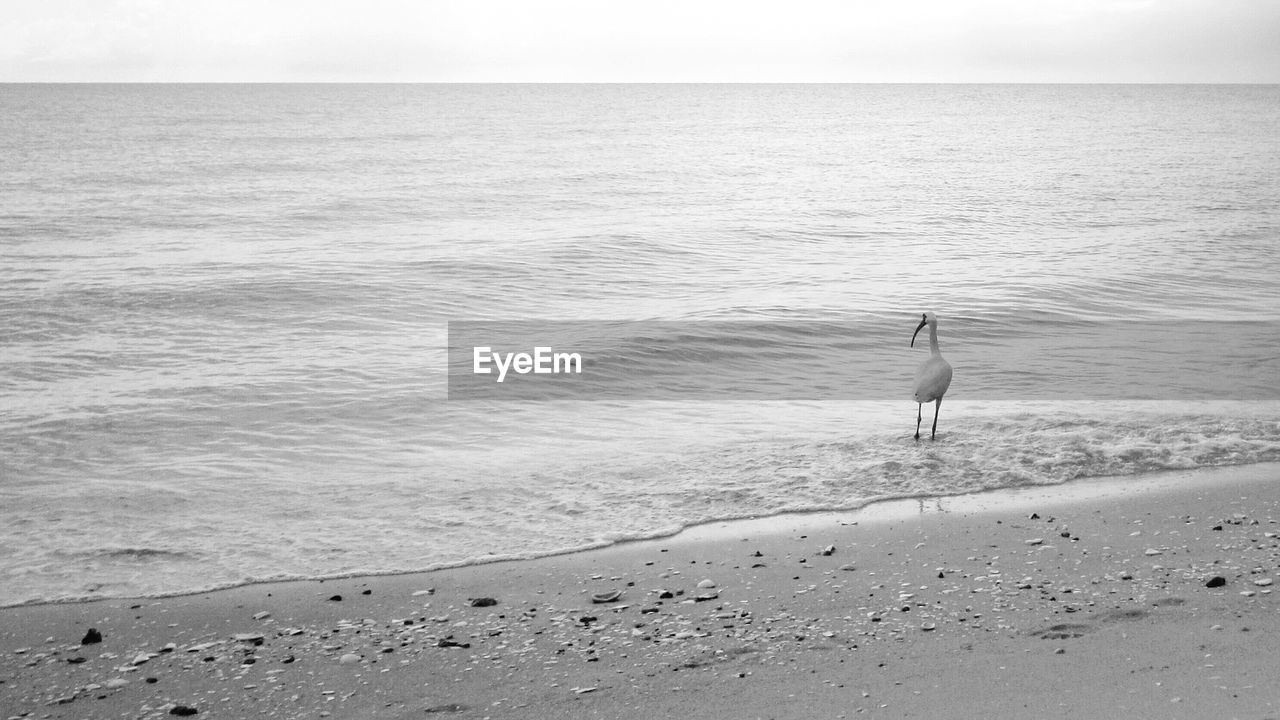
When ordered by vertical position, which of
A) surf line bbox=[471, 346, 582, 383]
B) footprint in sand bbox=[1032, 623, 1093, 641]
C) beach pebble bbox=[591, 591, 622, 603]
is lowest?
beach pebble bbox=[591, 591, 622, 603]

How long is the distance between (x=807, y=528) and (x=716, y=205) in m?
22.8

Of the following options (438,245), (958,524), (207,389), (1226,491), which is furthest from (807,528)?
(438,245)

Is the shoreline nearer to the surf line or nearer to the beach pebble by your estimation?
the beach pebble

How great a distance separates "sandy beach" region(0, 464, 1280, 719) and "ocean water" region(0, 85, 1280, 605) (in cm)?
59

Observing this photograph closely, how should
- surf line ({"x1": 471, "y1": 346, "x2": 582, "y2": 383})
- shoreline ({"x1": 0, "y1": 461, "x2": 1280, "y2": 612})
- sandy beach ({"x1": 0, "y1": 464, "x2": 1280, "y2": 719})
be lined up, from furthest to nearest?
surf line ({"x1": 471, "y1": 346, "x2": 582, "y2": 383}), shoreline ({"x1": 0, "y1": 461, "x2": 1280, "y2": 612}), sandy beach ({"x1": 0, "y1": 464, "x2": 1280, "y2": 719})

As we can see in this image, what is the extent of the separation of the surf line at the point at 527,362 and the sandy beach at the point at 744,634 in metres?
5.44

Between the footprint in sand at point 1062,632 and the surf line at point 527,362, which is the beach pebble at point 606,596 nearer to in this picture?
the footprint in sand at point 1062,632

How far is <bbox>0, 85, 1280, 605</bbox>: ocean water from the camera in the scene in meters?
6.82

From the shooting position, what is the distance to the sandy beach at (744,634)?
406 centimetres

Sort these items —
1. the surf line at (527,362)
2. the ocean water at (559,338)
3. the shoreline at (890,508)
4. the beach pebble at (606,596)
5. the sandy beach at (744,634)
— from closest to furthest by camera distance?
the sandy beach at (744,634), the beach pebble at (606,596), the shoreline at (890,508), the ocean water at (559,338), the surf line at (527,362)

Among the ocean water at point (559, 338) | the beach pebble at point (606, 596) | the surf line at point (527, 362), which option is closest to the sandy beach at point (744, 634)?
the beach pebble at point (606, 596)

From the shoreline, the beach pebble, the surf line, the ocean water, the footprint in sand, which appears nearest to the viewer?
the footprint in sand

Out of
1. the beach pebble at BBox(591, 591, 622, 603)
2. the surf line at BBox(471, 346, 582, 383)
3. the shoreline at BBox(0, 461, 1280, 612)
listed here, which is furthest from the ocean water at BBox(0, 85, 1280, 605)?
the beach pebble at BBox(591, 591, 622, 603)

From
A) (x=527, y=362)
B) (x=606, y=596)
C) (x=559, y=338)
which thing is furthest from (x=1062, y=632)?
(x=559, y=338)
